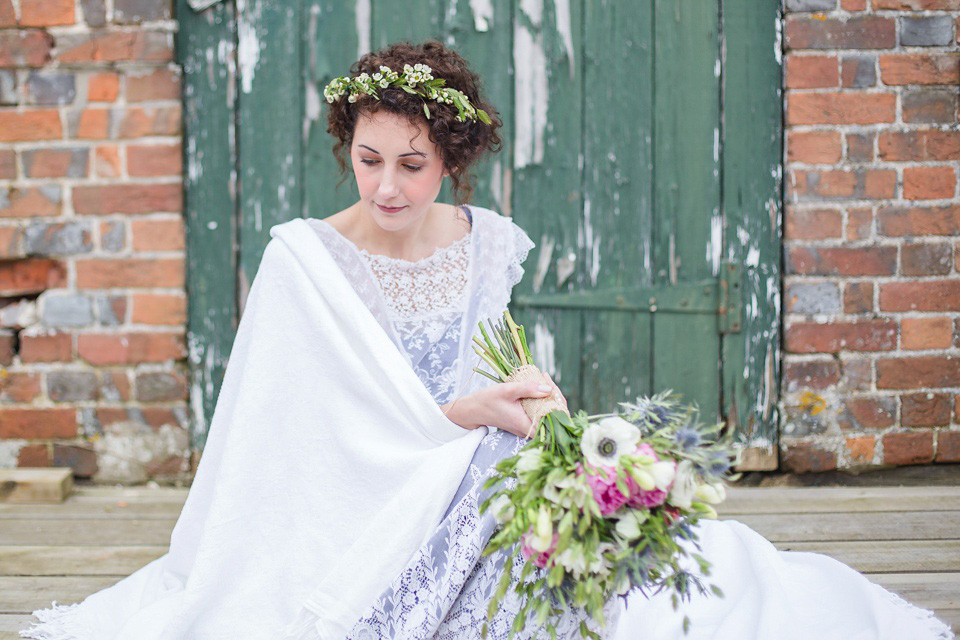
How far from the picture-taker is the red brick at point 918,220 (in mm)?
2980

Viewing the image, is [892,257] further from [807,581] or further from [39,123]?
[39,123]

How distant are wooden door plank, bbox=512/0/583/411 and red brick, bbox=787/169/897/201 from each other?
2.37 ft

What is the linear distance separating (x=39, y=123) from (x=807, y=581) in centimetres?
260

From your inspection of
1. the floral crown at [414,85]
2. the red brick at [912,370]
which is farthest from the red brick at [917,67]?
the floral crown at [414,85]

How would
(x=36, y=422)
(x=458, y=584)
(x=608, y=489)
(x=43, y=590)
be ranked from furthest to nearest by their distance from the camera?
1. (x=36, y=422)
2. (x=43, y=590)
3. (x=458, y=584)
4. (x=608, y=489)

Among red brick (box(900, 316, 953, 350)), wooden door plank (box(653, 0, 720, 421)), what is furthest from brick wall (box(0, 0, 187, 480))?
red brick (box(900, 316, 953, 350))

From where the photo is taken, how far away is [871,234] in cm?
299

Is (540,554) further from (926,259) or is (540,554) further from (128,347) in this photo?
(926,259)

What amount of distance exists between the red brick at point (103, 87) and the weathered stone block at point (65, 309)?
64 cm

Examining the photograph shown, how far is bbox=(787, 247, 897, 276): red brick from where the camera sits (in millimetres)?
2988

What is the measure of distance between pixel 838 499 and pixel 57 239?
262 centimetres

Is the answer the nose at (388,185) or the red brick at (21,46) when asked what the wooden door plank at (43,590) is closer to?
the nose at (388,185)

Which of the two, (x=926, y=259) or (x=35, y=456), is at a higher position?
(x=926, y=259)

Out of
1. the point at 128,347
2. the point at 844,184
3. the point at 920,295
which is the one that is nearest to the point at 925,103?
the point at 844,184
